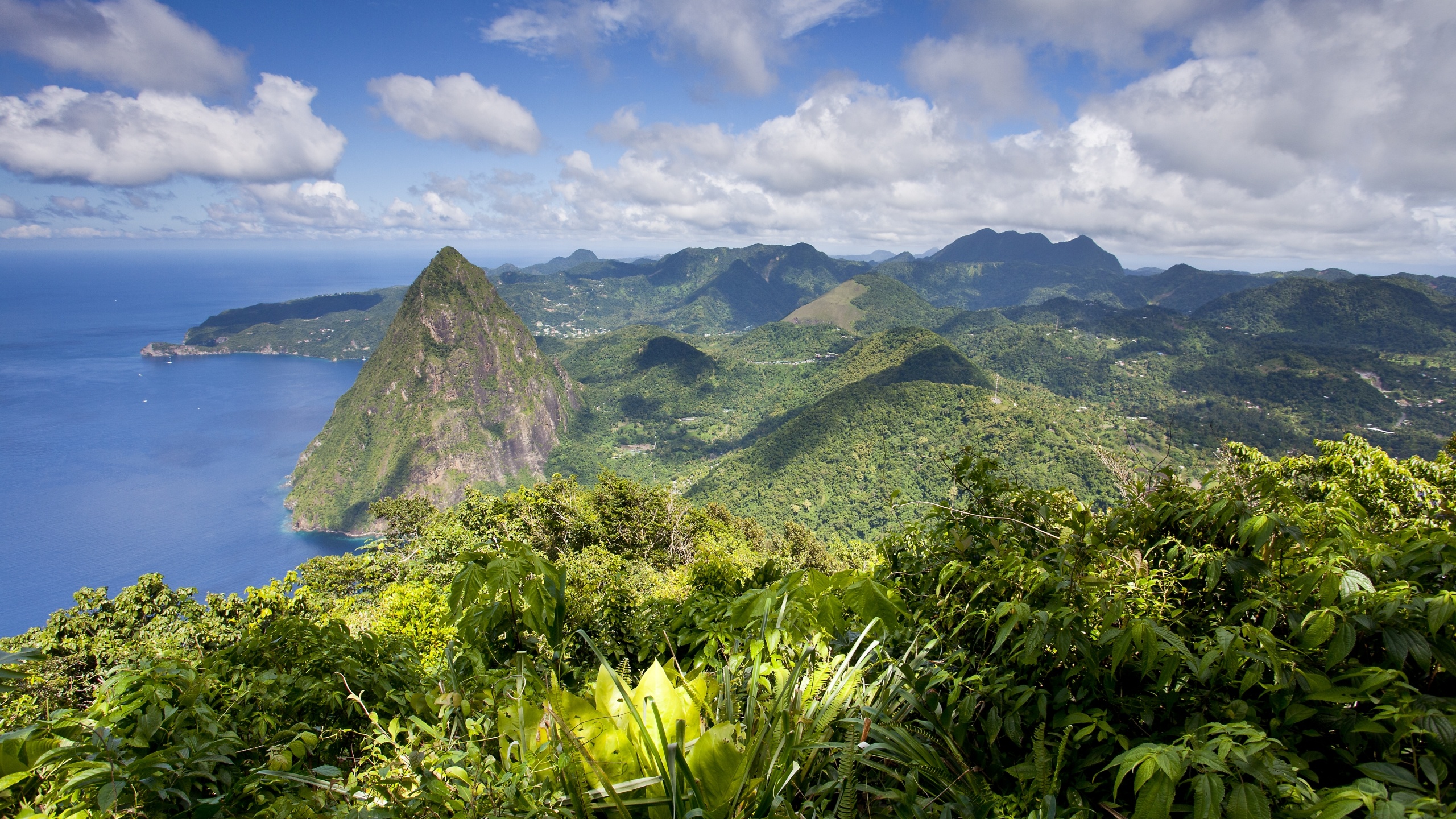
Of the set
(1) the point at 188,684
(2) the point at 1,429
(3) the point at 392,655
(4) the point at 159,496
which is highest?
(1) the point at 188,684

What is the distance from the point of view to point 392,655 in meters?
2.40

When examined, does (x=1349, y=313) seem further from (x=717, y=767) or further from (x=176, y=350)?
(x=176, y=350)

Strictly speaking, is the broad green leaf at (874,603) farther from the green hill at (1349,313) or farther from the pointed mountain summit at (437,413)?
the green hill at (1349,313)

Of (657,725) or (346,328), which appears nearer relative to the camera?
(657,725)

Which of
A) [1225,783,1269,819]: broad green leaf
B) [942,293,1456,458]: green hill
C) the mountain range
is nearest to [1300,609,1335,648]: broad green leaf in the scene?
[1225,783,1269,819]: broad green leaf

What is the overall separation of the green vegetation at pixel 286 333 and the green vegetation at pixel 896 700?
171 metres

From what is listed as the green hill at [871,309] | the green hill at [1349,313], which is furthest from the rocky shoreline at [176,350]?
the green hill at [1349,313]

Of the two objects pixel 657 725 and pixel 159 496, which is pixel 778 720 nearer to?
pixel 657 725

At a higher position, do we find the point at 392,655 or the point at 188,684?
the point at 188,684

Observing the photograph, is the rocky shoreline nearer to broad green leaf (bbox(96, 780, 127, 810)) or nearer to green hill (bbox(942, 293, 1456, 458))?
green hill (bbox(942, 293, 1456, 458))

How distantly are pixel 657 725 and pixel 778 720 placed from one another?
12.4 inches

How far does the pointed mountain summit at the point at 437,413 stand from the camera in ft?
244

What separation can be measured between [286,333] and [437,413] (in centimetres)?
11287

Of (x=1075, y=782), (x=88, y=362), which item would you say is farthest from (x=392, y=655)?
(x=88, y=362)
